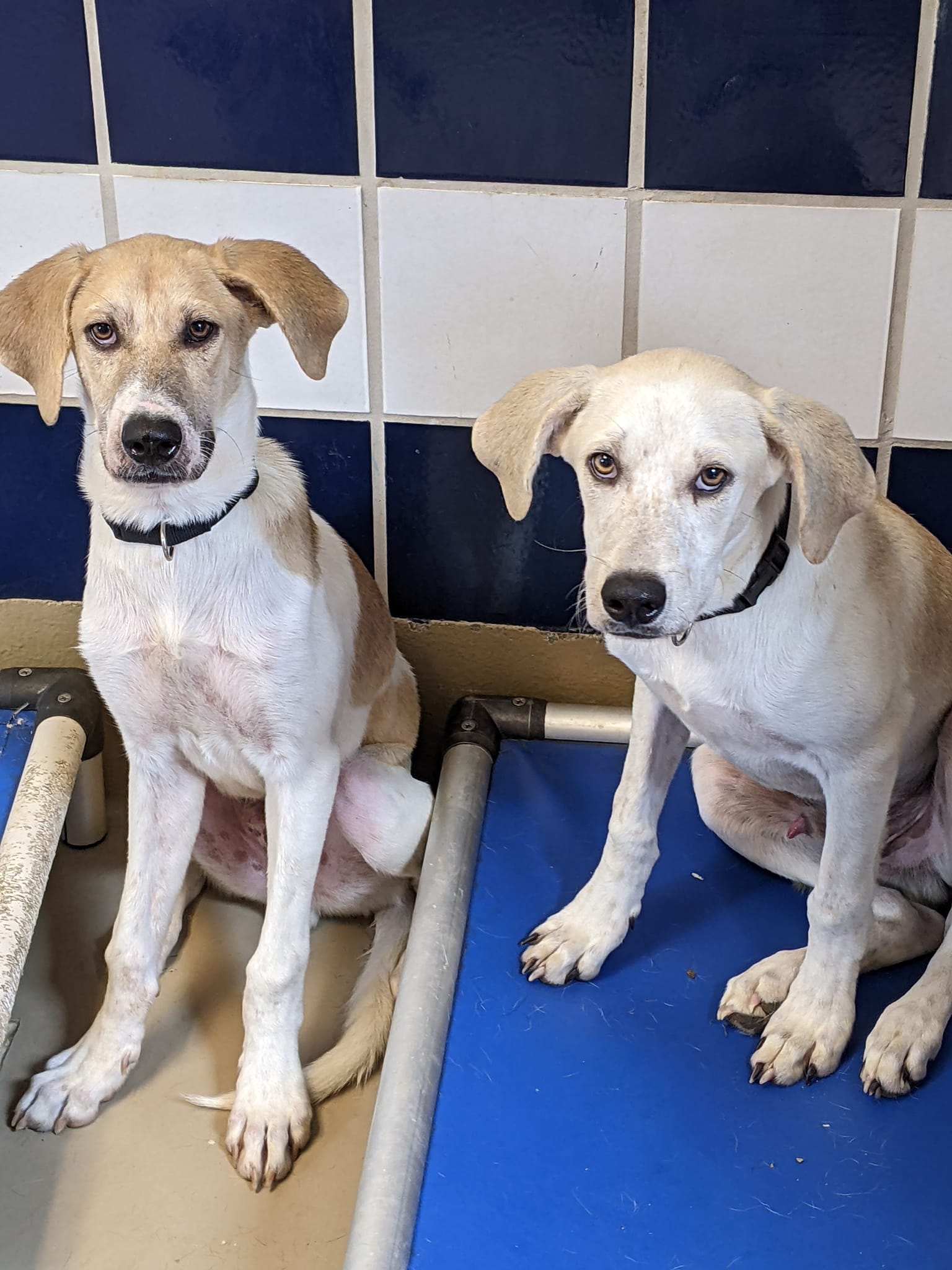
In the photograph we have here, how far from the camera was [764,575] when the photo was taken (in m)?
1.31

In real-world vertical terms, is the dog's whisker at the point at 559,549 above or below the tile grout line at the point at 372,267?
below

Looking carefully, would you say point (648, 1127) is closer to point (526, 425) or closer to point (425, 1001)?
point (425, 1001)

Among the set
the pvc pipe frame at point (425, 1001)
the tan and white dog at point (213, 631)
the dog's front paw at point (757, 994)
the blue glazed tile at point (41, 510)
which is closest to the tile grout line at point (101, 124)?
the blue glazed tile at point (41, 510)

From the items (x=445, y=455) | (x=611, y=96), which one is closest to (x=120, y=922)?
(x=445, y=455)

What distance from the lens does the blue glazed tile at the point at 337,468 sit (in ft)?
6.29

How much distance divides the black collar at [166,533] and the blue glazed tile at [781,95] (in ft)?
2.63

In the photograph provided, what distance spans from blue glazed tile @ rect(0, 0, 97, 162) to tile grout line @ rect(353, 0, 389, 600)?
37 cm

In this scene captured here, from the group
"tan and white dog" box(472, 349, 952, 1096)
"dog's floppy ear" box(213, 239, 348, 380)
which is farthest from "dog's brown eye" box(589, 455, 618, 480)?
"dog's floppy ear" box(213, 239, 348, 380)

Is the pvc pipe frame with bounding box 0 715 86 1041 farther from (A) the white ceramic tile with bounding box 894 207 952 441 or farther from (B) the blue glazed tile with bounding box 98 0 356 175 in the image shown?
(A) the white ceramic tile with bounding box 894 207 952 441

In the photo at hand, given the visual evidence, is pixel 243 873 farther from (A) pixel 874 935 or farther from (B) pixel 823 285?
(B) pixel 823 285

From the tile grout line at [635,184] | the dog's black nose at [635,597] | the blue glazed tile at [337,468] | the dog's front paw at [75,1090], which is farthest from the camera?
the blue glazed tile at [337,468]

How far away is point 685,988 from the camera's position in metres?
1.52

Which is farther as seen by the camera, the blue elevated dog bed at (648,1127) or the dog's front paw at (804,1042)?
the dog's front paw at (804,1042)

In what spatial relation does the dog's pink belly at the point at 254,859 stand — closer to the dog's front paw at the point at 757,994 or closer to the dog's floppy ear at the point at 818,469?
the dog's front paw at the point at 757,994
